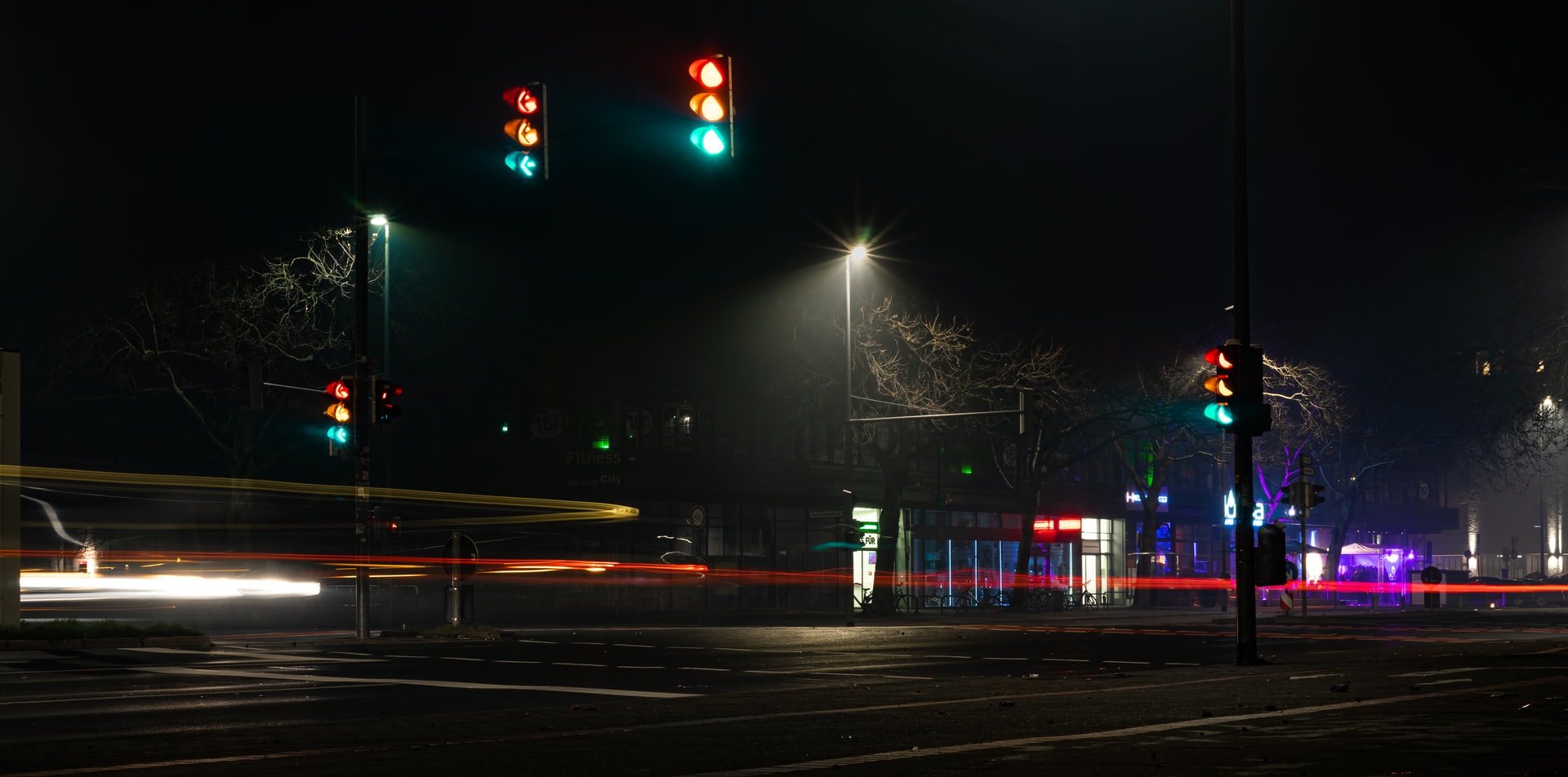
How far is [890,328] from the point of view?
44.4m

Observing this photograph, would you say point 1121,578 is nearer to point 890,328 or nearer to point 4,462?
point 890,328

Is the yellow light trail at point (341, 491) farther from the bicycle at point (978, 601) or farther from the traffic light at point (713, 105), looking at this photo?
the traffic light at point (713, 105)

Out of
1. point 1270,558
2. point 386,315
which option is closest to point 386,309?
point 386,315

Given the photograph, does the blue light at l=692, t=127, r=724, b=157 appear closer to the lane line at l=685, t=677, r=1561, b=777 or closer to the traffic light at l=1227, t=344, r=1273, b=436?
the lane line at l=685, t=677, r=1561, b=777

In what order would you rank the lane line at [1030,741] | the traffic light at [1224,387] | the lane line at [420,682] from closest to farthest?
the lane line at [1030,741] → the lane line at [420,682] → the traffic light at [1224,387]

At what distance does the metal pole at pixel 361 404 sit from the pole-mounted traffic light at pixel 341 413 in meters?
0.07

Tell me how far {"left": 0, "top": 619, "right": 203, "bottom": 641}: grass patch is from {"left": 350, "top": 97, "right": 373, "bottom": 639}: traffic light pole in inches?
122

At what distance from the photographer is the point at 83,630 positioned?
77.9 feet

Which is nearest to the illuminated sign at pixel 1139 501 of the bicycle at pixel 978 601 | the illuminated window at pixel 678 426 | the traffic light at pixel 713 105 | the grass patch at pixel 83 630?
the bicycle at pixel 978 601

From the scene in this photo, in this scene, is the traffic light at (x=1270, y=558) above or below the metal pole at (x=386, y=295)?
below

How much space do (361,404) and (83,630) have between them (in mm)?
5549

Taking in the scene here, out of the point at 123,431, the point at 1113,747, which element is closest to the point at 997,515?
the point at 123,431

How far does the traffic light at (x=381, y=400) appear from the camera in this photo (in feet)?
87.4

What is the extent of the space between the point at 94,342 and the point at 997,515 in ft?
128
